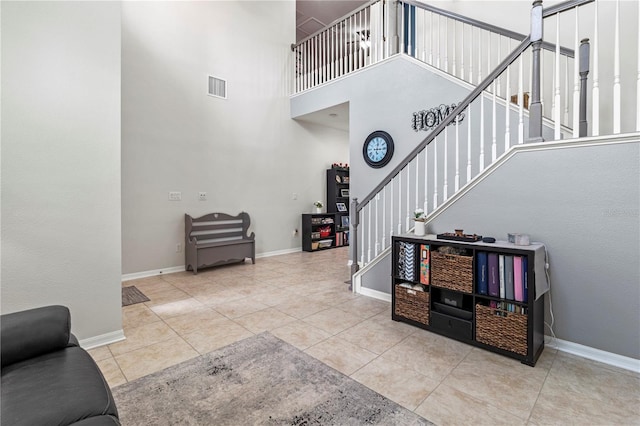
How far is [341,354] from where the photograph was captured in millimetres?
2336

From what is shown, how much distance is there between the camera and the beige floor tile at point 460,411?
1.61 m

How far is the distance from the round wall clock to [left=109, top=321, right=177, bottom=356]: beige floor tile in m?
3.68

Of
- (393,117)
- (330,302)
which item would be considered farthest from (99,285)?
(393,117)

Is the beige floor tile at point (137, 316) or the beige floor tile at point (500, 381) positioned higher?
the beige floor tile at point (137, 316)

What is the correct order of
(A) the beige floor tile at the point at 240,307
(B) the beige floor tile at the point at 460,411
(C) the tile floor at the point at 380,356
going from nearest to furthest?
(B) the beige floor tile at the point at 460,411
(C) the tile floor at the point at 380,356
(A) the beige floor tile at the point at 240,307

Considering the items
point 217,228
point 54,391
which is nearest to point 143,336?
point 54,391

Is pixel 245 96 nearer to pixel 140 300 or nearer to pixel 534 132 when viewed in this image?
pixel 140 300

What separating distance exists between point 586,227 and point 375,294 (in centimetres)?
212

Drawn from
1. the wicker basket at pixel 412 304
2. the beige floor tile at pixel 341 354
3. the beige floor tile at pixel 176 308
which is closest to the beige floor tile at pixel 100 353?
the beige floor tile at pixel 176 308

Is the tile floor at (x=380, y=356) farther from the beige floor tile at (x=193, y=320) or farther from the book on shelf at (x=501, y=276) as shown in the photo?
the book on shelf at (x=501, y=276)

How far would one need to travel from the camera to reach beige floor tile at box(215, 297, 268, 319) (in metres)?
3.19

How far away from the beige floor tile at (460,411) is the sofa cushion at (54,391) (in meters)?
1.55

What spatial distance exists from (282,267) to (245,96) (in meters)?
3.39

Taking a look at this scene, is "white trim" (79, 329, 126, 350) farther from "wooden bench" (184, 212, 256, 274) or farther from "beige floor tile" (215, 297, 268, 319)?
"wooden bench" (184, 212, 256, 274)
